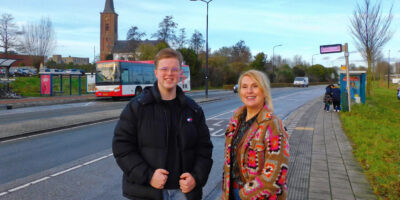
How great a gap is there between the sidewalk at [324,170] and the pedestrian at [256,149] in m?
2.03

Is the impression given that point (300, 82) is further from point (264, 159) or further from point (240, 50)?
point (264, 159)

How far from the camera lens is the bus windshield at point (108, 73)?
76.8 ft

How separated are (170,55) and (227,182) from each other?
3.49 ft

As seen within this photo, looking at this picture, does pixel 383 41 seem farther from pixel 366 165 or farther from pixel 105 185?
pixel 105 185

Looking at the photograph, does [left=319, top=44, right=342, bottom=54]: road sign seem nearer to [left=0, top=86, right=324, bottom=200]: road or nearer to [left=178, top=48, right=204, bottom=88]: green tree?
[left=0, top=86, right=324, bottom=200]: road

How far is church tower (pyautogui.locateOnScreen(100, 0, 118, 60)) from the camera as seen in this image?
317 feet

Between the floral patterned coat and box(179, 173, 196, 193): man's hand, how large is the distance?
0.36 m

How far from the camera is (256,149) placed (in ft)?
7.18

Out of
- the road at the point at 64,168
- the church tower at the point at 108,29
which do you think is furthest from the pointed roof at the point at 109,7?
the road at the point at 64,168

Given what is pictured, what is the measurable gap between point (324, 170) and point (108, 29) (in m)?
102

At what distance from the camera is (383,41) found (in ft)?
68.6

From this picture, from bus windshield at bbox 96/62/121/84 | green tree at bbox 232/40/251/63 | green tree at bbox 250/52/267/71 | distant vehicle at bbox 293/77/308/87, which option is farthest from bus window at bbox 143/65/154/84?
green tree at bbox 232/40/251/63

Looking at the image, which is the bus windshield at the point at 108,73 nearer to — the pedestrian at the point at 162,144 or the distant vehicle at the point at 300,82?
the pedestrian at the point at 162,144

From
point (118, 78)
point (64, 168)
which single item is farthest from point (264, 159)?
point (118, 78)
